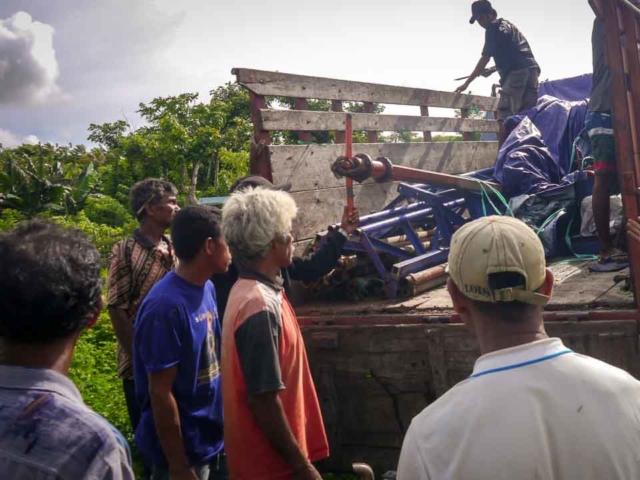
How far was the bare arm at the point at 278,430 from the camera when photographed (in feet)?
7.30

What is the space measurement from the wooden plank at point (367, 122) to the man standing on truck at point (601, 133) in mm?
1853

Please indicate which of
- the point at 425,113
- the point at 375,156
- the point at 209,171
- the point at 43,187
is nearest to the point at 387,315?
the point at 375,156

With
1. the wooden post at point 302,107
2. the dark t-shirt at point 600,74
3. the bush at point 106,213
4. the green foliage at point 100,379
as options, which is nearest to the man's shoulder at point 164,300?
the wooden post at point 302,107

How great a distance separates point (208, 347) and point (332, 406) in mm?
1468

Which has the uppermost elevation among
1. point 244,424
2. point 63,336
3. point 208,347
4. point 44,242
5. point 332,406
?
point 44,242

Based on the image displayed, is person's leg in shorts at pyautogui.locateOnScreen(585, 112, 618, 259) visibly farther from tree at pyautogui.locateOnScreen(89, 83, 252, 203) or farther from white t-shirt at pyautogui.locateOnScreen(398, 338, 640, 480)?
tree at pyautogui.locateOnScreen(89, 83, 252, 203)

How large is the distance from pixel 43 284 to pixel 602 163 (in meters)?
3.88

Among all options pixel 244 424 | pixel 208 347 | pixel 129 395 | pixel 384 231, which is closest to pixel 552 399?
pixel 244 424

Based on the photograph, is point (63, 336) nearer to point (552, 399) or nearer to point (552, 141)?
point (552, 399)

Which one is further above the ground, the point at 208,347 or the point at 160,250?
the point at 160,250

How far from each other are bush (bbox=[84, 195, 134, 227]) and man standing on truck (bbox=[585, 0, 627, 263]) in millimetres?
15241

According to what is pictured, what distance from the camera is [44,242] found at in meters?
1.32

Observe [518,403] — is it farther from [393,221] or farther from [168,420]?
[393,221]

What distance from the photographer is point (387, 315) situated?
383cm
